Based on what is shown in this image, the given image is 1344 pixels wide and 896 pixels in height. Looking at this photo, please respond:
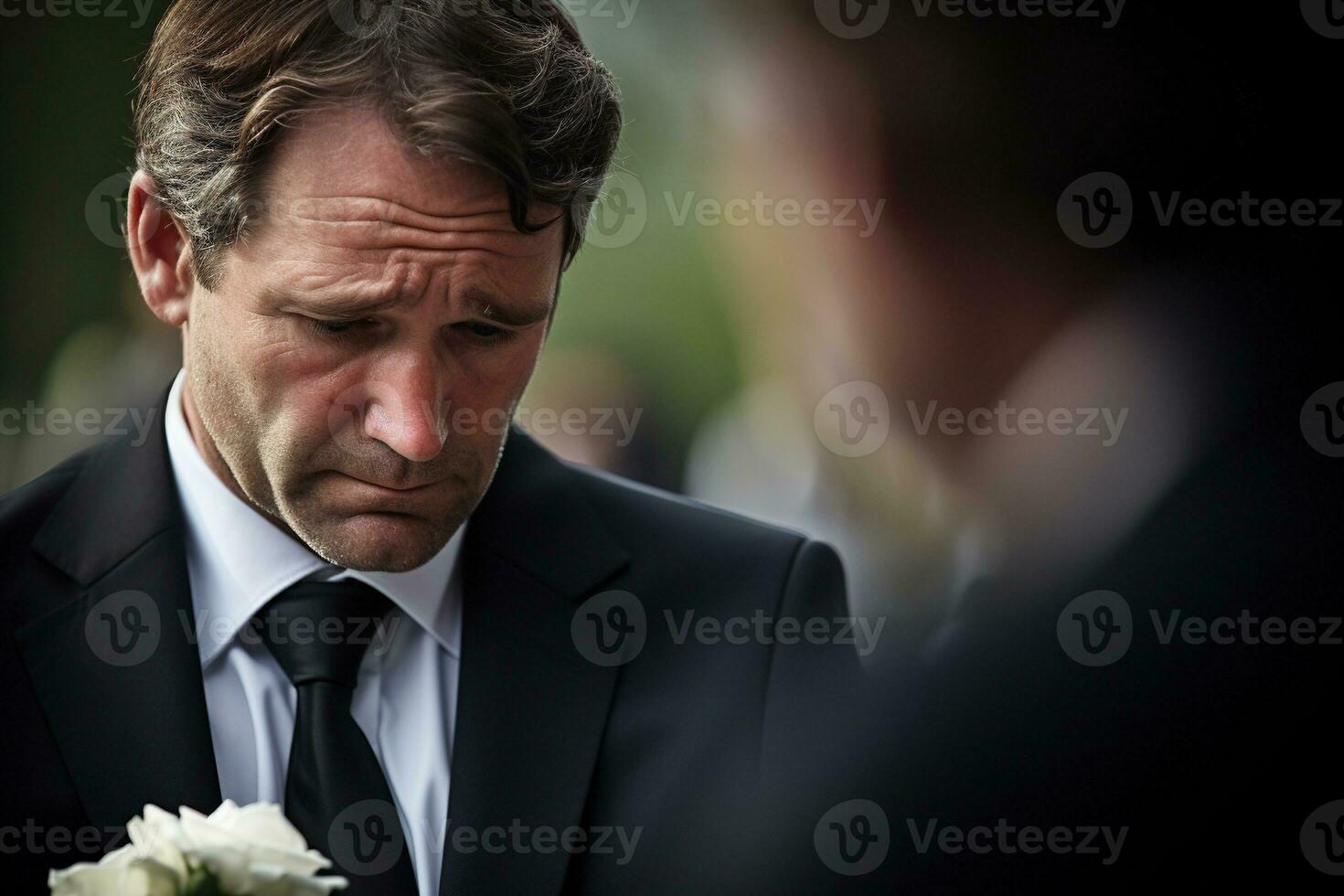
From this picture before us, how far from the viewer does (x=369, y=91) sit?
1.39m

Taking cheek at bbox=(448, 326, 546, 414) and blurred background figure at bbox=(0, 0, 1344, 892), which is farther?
blurred background figure at bbox=(0, 0, 1344, 892)

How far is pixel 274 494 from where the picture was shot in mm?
1477

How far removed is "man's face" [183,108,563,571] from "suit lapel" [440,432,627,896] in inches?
7.8

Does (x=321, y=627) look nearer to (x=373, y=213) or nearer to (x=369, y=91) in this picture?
(x=373, y=213)

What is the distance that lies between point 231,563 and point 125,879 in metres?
0.67

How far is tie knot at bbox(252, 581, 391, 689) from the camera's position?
1482 mm

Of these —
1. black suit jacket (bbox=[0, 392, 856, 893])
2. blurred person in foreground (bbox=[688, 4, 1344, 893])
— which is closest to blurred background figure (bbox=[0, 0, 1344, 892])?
blurred person in foreground (bbox=[688, 4, 1344, 893])

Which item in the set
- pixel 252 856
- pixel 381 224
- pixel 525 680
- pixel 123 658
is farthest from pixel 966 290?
pixel 252 856

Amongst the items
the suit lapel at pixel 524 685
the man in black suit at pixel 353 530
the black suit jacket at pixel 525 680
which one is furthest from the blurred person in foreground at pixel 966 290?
the man in black suit at pixel 353 530

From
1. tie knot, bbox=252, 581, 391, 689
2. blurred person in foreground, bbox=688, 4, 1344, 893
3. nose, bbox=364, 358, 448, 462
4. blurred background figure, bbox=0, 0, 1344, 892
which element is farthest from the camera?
blurred person in foreground, bbox=688, 4, 1344, 893

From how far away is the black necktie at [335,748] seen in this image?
4.63 feet

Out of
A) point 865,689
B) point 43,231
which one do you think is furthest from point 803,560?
point 43,231

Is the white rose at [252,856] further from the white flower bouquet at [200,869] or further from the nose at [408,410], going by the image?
the nose at [408,410]

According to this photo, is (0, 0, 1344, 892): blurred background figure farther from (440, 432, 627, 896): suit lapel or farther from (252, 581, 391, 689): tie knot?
(252, 581, 391, 689): tie knot
